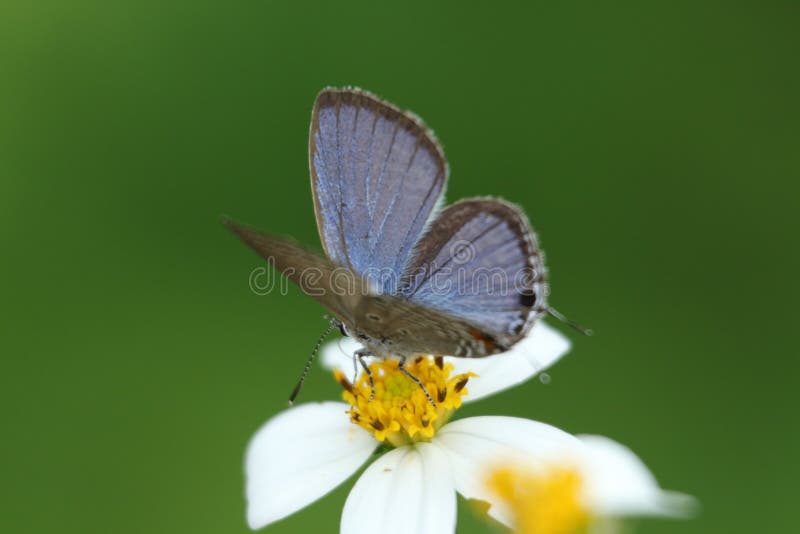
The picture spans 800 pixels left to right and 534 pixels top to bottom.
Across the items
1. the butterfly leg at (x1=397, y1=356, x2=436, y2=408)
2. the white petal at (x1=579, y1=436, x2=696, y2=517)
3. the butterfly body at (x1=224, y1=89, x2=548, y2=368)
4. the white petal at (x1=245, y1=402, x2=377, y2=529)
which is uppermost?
the butterfly body at (x1=224, y1=89, x2=548, y2=368)

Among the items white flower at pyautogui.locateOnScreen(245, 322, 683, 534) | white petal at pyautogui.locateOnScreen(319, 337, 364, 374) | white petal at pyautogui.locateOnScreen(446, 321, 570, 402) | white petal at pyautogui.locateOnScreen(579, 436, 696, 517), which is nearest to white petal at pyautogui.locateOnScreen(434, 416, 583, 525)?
white flower at pyautogui.locateOnScreen(245, 322, 683, 534)

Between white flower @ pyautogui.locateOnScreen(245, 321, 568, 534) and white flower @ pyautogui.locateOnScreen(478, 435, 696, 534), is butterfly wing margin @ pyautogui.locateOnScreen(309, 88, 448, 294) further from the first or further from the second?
white flower @ pyautogui.locateOnScreen(478, 435, 696, 534)

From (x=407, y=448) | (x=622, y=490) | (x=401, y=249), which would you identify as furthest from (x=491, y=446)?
(x=622, y=490)

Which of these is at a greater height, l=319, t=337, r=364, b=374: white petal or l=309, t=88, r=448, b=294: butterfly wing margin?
l=309, t=88, r=448, b=294: butterfly wing margin

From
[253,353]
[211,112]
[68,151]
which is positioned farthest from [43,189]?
[253,353]

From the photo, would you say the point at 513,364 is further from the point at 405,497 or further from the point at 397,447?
the point at 405,497

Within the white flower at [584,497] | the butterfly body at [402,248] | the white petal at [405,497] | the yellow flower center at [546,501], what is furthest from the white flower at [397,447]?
the yellow flower center at [546,501]

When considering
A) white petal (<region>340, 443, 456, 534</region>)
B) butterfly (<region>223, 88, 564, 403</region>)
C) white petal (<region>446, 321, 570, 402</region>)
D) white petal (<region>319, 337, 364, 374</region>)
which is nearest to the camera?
white petal (<region>340, 443, 456, 534</region>)
